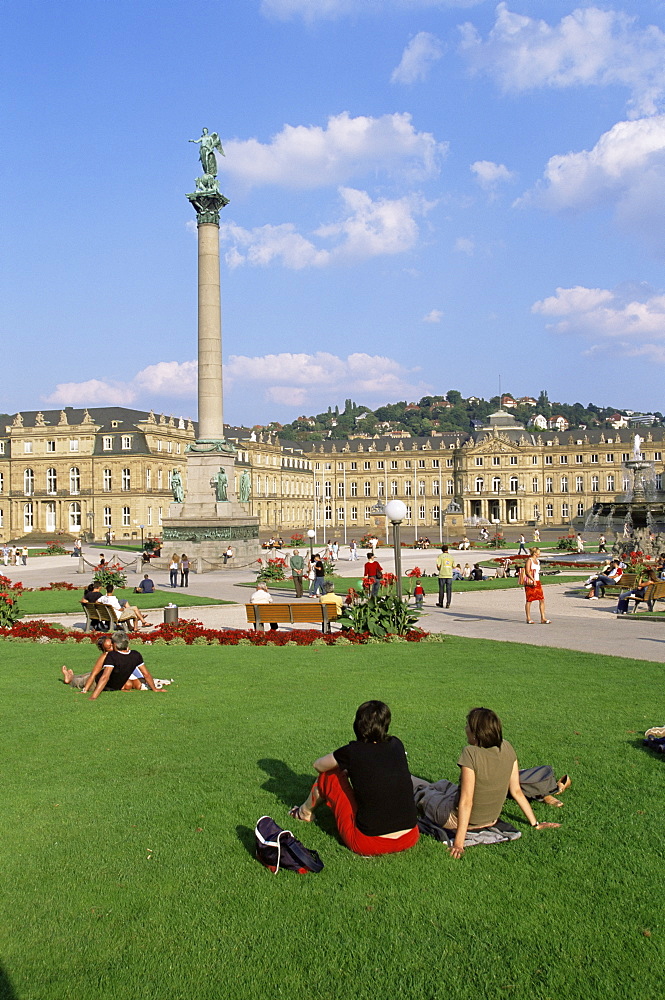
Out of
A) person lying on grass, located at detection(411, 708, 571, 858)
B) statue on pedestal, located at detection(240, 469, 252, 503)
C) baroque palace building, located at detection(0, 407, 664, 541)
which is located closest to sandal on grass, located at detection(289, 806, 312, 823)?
person lying on grass, located at detection(411, 708, 571, 858)

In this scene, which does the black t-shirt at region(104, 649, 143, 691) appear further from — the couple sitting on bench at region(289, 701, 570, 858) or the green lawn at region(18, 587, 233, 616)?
the green lawn at region(18, 587, 233, 616)

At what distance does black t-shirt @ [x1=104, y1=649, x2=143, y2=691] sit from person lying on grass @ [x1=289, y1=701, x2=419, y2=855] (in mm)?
6631

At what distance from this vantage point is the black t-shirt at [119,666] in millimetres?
12305

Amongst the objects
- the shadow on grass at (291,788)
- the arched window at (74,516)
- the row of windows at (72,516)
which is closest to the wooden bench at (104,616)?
the shadow on grass at (291,788)

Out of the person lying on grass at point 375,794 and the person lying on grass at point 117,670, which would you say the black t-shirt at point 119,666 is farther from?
the person lying on grass at point 375,794

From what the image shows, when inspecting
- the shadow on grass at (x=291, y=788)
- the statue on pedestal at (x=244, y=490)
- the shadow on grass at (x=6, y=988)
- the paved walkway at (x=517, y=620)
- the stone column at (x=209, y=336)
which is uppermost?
the stone column at (x=209, y=336)

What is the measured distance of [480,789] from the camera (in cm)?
645

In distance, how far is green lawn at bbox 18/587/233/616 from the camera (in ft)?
85.9

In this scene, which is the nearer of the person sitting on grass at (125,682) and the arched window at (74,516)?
the person sitting on grass at (125,682)

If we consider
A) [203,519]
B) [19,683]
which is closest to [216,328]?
[203,519]

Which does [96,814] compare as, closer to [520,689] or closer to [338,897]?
[338,897]

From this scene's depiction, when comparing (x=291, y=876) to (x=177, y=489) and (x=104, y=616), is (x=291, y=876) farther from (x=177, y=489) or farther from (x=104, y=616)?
(x=177, y=489)

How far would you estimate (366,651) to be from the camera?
53.3 feet

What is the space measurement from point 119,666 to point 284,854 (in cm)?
695
